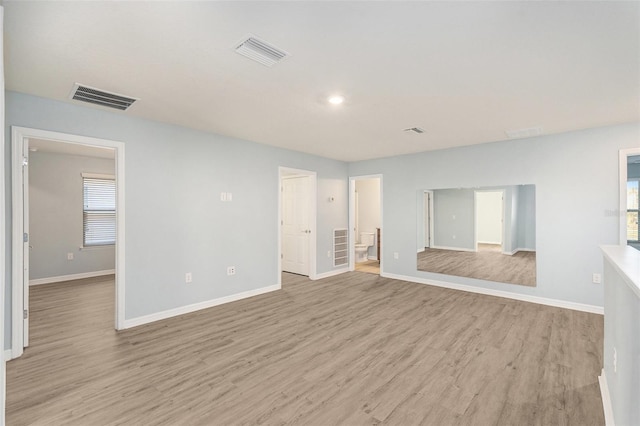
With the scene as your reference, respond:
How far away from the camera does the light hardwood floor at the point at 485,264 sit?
465 cm

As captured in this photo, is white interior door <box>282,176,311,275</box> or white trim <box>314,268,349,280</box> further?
white interior door <box>282,176,311,275</box>

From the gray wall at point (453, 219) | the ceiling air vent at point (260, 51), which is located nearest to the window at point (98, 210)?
the ceiling air vent at point (260, 51)

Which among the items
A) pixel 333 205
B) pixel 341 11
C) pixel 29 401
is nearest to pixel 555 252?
pixel 333 205

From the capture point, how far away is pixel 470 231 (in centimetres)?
541

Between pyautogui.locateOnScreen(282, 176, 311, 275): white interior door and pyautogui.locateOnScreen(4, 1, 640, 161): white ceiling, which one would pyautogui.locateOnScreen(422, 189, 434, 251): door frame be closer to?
pyautogui.locateOnScreen(4, 1, 640, 161): white ceiling

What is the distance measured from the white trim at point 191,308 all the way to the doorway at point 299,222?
1.12m

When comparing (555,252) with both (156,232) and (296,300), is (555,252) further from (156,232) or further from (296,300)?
(156,232)

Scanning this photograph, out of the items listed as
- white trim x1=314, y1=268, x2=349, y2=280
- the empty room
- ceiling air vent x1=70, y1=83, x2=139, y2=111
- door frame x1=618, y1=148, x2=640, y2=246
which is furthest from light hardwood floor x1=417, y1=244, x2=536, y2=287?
ceiling air vent x1=70, y1=83, x2=139, y2=111

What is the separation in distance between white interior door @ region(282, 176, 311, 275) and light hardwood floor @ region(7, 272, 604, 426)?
2081 millimetres

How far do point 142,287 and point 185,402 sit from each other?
1.97 m

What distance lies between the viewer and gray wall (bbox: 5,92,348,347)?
130 inches

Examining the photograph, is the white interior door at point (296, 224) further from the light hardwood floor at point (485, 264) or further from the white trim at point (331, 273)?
the light hardwood floor at point (485, 264)

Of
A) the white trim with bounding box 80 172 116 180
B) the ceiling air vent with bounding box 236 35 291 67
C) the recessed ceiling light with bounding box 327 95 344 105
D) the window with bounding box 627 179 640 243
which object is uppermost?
the ceiling air vent with bounding box 236 35 291 67

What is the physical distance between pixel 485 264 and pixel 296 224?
367 cm
